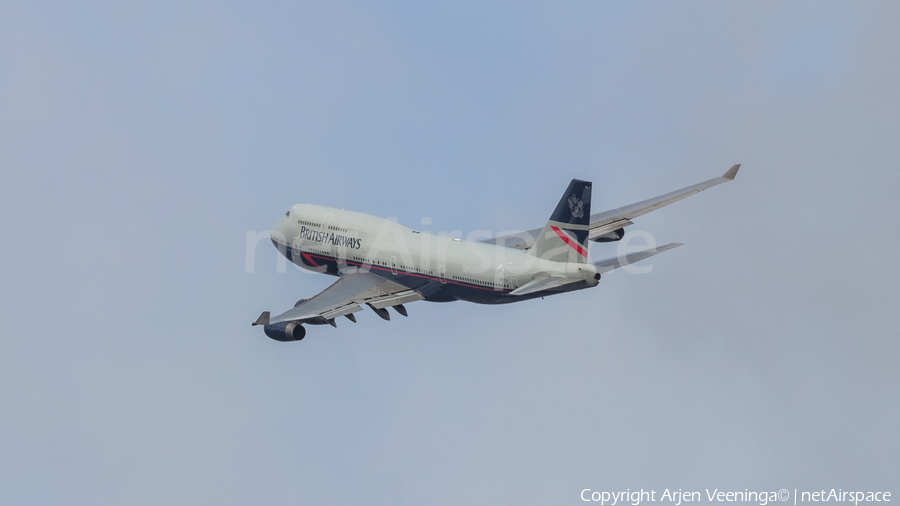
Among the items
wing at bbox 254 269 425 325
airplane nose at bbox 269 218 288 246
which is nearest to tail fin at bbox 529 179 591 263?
wing at bbox 254 269 425 325

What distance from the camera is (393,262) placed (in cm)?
7444

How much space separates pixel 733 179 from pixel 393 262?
23.1 metres

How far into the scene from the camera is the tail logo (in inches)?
2506

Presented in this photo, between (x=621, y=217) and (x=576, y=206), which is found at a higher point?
(x=621, y=217)

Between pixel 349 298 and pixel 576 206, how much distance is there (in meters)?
14.9

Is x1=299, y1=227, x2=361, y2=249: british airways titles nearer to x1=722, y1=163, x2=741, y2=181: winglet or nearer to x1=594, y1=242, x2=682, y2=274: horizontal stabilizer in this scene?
x1=594, y1=242, x2=682, y2=274: horizontal stabilizer

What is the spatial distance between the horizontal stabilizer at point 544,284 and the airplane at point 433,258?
0.05m

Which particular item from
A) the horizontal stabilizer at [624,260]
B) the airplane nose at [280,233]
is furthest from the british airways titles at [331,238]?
the horizontal stabilizer at [624,260]

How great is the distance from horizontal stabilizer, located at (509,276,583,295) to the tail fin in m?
1.12

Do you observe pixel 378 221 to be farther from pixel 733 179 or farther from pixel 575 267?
pixel 733 179

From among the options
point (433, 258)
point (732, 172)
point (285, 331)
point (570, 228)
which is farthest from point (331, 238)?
point (732, 172)

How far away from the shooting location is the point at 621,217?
3066 inches

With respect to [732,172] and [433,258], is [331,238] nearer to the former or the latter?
[433,258]

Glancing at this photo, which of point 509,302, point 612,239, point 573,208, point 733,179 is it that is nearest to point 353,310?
point 509,302
